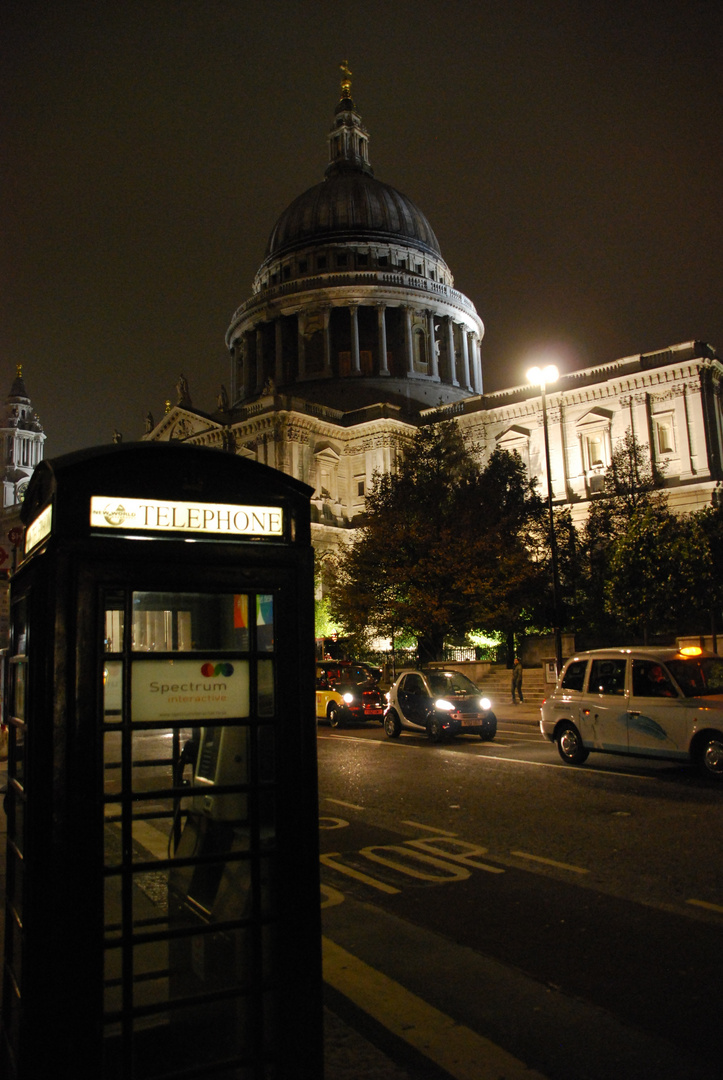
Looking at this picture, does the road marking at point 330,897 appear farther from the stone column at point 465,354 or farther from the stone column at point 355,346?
the stone column at point 465,354

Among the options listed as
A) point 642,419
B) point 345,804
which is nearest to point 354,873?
point 345,804

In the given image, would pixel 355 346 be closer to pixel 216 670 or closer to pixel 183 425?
pixel 183 425

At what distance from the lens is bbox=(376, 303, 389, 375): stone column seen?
2847 inches

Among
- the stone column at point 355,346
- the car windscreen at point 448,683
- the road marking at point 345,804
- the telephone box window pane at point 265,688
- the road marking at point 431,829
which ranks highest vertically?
the stone column at point 355,346

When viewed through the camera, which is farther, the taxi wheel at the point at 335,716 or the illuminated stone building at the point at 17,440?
the illuminated stone building at the point at 17,440

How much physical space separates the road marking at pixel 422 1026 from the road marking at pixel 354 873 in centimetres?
179

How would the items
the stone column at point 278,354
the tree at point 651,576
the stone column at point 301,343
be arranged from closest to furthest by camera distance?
1. the tree at point 651,576
2. the stone column at point 301,343
3. the stone column at point 278,354

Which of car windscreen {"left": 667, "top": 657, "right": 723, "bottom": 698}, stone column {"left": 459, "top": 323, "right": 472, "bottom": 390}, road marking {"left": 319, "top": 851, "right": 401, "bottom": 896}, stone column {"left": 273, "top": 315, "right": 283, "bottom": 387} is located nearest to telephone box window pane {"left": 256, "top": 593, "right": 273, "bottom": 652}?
road marking {"left": 319, "top": 851, "right": 401, "bottom": 896}

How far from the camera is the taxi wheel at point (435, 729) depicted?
1772cm

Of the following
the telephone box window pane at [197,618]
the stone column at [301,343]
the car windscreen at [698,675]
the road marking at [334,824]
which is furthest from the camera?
the stone column at [301,343]

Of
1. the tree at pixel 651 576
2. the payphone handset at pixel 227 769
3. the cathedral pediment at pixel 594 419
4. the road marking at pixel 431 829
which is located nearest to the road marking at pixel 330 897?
the road marking at pixel 431 829

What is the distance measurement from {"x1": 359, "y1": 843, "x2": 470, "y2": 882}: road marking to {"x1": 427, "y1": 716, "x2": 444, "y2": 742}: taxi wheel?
9.14 meters

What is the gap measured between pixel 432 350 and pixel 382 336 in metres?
5.50

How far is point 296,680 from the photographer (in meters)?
3.53
